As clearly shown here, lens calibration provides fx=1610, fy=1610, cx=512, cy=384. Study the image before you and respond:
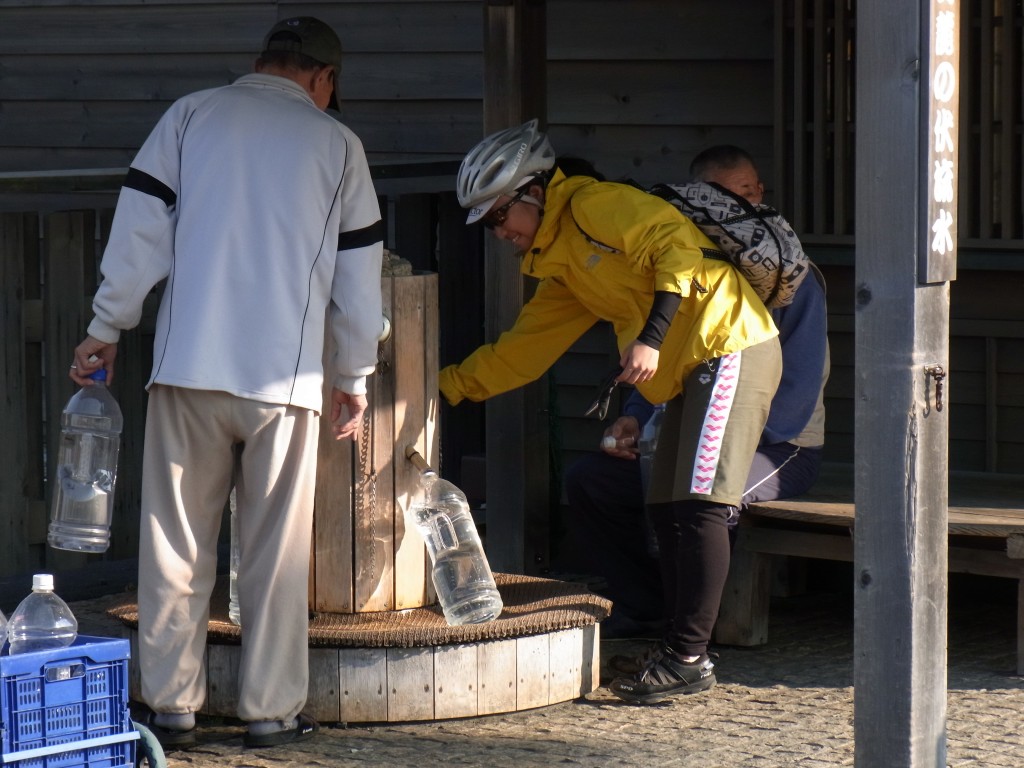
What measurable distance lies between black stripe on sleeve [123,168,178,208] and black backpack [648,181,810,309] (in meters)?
1.54

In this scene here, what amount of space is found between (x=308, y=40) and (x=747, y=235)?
1482 millimetres

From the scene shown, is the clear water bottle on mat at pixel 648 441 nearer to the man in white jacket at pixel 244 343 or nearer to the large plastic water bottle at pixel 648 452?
the large plastic water bottle at pixel 648 452

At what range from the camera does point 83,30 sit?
8.63 meters

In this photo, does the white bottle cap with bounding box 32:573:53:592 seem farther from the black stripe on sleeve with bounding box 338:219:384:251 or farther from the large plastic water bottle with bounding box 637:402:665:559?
the large plastic water bottle with bounding box 637:402:665:559

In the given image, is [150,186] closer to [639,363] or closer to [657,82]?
[639,363]

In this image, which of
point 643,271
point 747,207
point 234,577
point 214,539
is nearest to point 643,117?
point 747,207

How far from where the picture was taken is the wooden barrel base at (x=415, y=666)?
4.75 m

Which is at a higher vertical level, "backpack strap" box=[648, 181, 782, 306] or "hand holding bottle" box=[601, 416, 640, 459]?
"backpack strap" box=[648, 181, 782, 306]

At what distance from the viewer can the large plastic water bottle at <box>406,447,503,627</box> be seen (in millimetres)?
5004

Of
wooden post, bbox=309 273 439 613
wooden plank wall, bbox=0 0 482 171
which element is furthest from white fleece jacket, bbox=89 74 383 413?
wooden plank wall, bbox=0 0 482 171

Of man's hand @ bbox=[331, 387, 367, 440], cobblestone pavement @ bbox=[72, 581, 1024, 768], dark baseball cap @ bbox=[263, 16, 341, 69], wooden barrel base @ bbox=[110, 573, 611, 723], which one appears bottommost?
cobblestone pavement @ bbox=[72, 581, 1024, 768]

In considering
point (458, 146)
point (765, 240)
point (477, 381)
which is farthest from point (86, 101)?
point (765, 240)

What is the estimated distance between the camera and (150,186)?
435 cm

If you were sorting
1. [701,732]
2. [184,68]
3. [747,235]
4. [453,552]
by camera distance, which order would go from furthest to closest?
[184,68] < [453,552] < [747,235] < [701,732]
